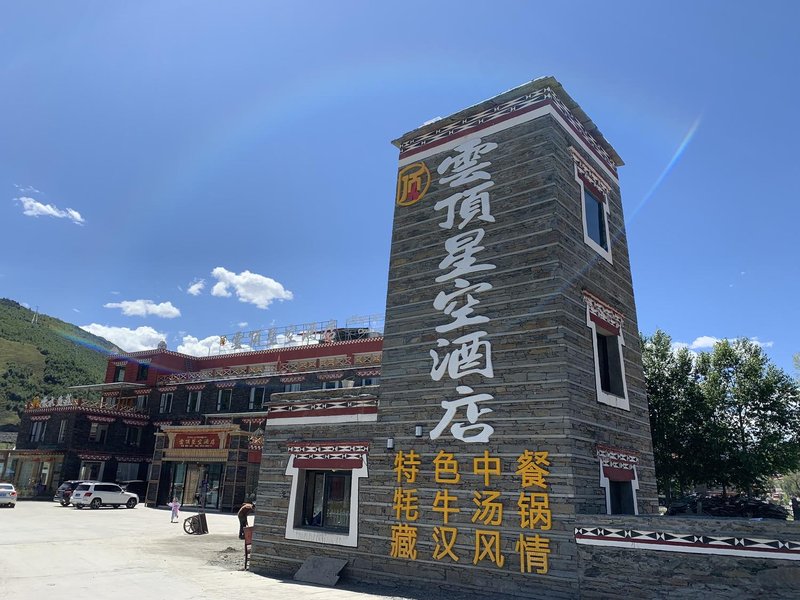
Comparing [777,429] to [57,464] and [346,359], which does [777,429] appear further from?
[57,464]

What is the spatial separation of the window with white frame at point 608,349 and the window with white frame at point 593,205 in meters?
1.59

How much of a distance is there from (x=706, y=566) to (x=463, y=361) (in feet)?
18.1

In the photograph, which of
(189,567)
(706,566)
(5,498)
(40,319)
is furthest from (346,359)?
(40,319)

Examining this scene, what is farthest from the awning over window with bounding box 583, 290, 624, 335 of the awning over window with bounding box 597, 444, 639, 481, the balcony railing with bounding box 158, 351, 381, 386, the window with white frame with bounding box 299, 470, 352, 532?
the balcony railing with bounding box 158, 351, 381, 386

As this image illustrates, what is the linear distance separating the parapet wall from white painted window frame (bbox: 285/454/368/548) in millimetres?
5102

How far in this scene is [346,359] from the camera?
36750 mm

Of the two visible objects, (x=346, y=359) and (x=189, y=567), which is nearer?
(x=189, y=567)

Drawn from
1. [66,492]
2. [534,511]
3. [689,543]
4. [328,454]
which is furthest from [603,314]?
[66,492]

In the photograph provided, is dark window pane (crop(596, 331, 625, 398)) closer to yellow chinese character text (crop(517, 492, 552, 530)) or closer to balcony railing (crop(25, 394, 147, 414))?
yellow chinese character text (crop(517, 492, 552, 530))

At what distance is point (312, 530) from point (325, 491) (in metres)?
0.93

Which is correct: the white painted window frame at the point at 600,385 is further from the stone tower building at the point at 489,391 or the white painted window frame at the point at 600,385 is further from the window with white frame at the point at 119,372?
the window with white frame at the point at 119,372

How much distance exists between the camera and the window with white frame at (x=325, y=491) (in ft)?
40.8

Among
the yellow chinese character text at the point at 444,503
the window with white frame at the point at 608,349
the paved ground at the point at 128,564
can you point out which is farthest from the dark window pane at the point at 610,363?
the paved ground at the point at 128,564

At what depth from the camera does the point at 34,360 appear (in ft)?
350
